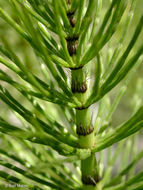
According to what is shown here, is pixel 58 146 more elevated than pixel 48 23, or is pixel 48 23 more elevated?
pixel 48 23

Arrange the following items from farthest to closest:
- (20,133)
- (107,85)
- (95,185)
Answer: (95,185) < (107,85) < (20,133)

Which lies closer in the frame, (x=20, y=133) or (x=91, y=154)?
(x=20, y=133)

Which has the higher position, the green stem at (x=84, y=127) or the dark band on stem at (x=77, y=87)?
the dark band on stem at (x=77, y=87)

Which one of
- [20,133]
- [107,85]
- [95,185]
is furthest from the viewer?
[95,185]

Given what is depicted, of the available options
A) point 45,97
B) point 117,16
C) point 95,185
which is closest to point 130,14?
point 117,16

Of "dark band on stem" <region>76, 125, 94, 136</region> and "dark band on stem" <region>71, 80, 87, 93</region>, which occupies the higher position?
"dark band on stem" <region>71, 80, 87, 93</region>

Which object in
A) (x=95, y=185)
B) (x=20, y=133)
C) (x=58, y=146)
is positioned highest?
(x=20, y=133)

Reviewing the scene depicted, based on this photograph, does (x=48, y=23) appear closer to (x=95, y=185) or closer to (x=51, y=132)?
(x=51, y=132)

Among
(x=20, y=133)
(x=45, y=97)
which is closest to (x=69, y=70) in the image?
(x=45, y=97)

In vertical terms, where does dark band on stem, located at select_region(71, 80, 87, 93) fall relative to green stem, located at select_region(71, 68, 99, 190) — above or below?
above

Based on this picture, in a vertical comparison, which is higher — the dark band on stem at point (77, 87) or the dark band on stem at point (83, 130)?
the dark band on stem at point (77, 87)
